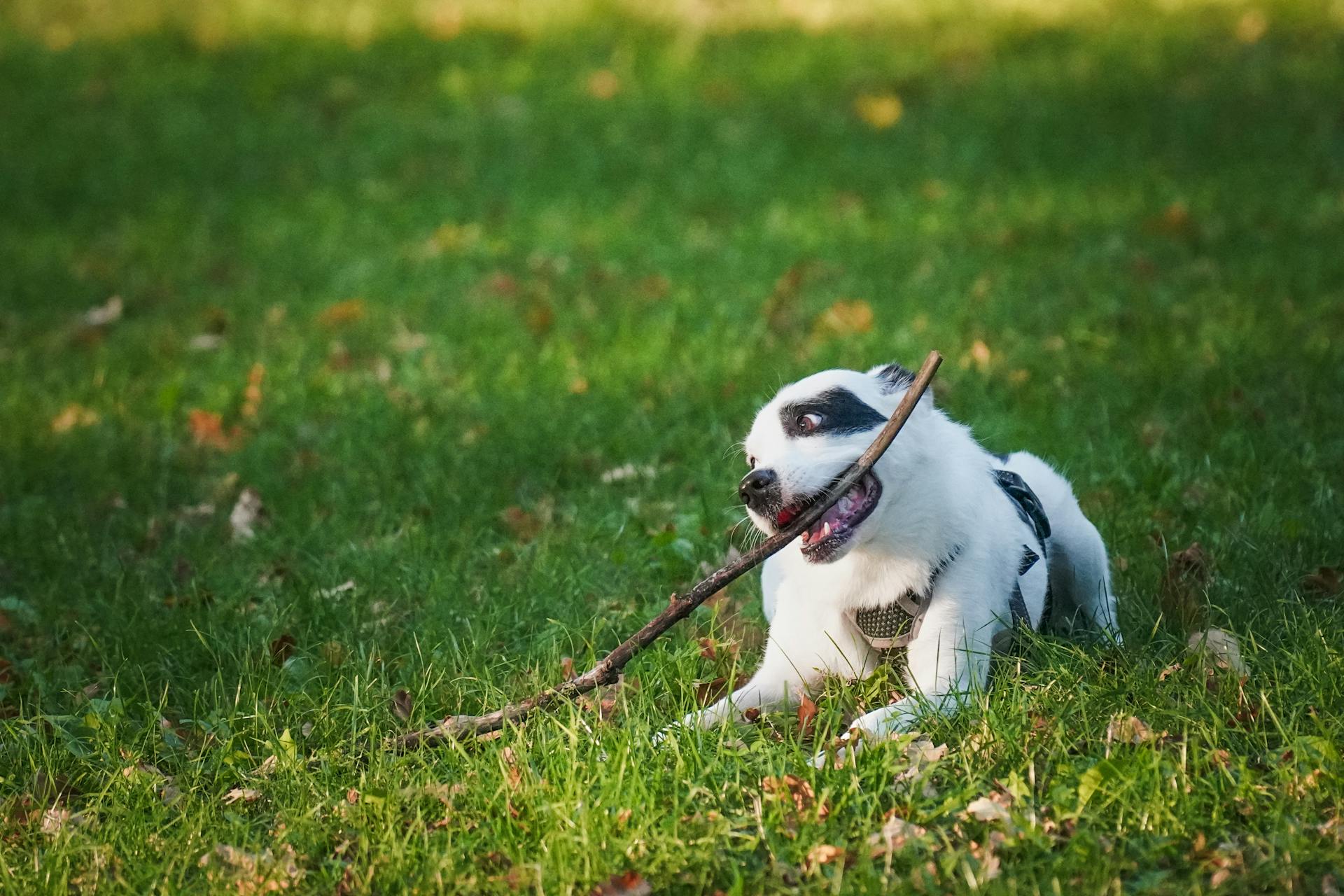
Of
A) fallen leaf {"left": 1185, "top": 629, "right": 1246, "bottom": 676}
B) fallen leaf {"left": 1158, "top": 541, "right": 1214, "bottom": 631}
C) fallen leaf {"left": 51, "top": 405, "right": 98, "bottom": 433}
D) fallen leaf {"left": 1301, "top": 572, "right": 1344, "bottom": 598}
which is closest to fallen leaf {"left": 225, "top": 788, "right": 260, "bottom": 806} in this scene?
fallen leaf {"left": 1185, "top": 629, "right": 1246, "bottom": 676}

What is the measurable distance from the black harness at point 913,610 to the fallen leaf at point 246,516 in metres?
2.47

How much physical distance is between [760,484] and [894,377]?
1.72 ft

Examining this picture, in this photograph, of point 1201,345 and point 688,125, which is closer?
point 1201,345

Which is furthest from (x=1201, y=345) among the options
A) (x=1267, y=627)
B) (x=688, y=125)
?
(x=688, y=125)

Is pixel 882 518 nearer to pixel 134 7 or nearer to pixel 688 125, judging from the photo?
pixel 688 125

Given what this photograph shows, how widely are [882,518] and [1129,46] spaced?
340 inches

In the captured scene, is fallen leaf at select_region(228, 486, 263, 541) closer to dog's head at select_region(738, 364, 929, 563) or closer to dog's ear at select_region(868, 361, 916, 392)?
dog's head at select_region(738, 364, 929, 563)

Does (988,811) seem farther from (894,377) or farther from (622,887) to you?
(894,377)

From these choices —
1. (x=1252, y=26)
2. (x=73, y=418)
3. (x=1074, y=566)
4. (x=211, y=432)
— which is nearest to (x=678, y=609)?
(x=1074, y=566)

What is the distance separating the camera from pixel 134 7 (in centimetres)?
1312

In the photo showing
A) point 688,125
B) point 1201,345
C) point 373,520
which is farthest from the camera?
point 688,125

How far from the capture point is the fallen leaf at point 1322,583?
3.80m

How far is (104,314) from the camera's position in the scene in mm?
7570

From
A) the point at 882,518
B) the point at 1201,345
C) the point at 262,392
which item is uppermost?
the point at 882,518
